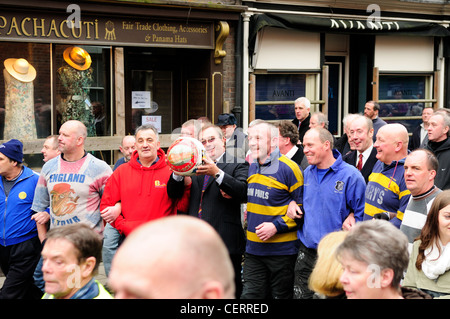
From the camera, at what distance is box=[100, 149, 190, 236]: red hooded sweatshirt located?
18.3 ft

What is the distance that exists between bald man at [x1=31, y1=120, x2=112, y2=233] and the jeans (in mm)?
330

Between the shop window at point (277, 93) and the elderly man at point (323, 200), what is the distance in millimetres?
6665

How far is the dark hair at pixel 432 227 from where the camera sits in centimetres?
419

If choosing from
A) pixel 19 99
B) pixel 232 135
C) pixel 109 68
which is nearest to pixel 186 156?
pixel 232 135

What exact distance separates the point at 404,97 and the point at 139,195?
1025 cm

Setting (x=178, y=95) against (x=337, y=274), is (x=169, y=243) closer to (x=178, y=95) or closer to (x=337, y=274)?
(x=337, y=274)

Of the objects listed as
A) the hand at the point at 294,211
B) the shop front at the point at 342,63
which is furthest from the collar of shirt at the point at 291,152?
the shop front at the point at 342,63

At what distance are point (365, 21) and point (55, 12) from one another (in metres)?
6.68

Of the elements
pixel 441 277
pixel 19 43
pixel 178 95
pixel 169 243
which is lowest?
pixel 441 277

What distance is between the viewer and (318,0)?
40.4 ft

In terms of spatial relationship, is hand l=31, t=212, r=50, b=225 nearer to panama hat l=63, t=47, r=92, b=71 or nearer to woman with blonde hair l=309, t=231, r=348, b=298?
woman with blonde hair l=309, t=231, r=348, b=298

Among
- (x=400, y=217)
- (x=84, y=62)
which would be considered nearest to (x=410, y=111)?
(x=84, y=62)

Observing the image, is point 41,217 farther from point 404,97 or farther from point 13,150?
point 404,97

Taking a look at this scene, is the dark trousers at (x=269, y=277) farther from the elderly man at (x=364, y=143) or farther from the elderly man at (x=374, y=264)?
the elderly man at (x=374, y=264)
